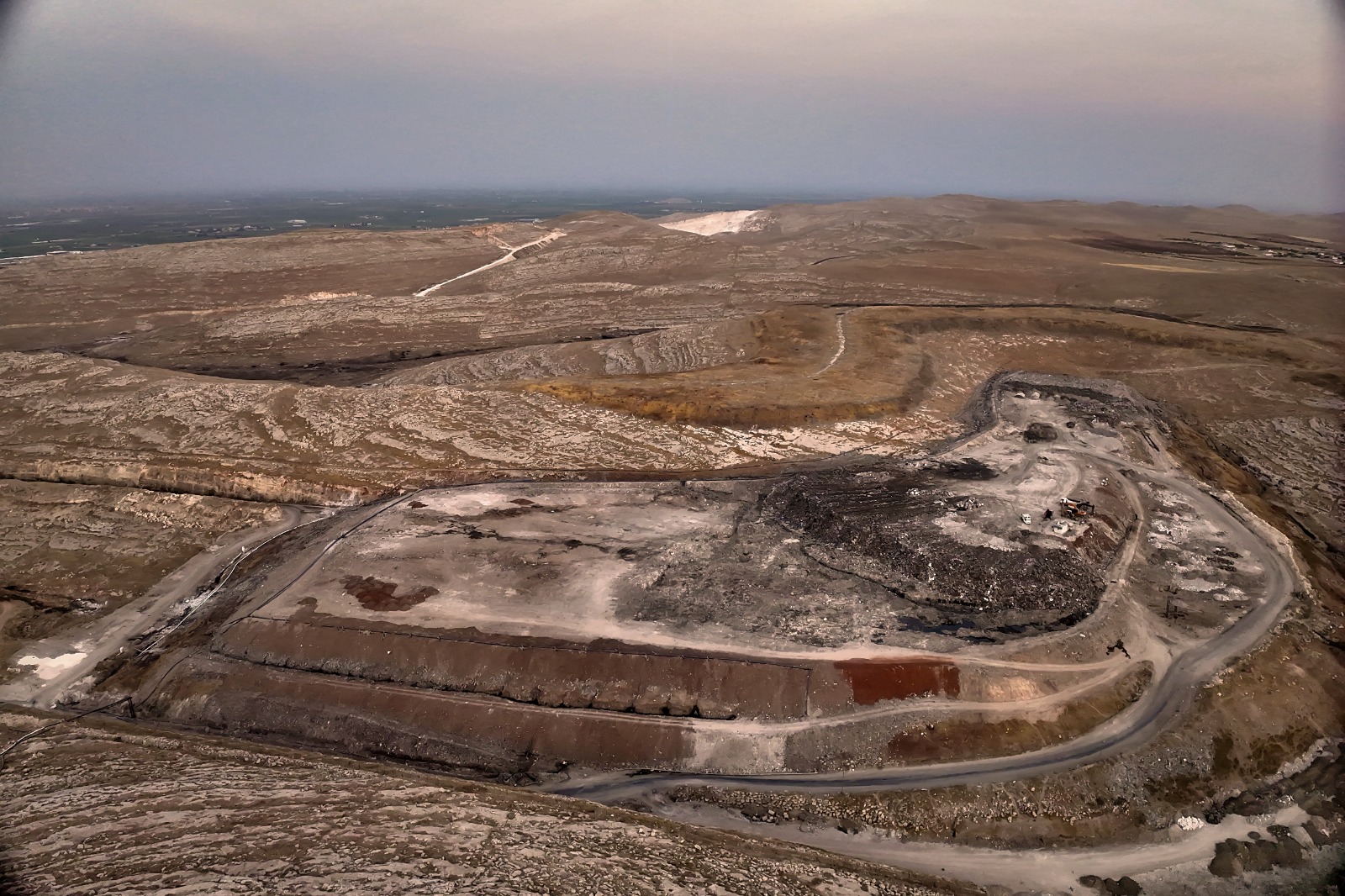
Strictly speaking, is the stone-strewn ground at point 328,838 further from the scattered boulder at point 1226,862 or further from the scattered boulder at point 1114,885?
the scattered boulder at point 1226,862

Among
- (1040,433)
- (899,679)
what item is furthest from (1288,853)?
(1040,433)

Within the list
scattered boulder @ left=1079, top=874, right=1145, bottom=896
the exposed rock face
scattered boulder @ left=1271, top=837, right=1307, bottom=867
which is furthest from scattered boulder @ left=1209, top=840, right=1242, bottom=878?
the exposed rock face

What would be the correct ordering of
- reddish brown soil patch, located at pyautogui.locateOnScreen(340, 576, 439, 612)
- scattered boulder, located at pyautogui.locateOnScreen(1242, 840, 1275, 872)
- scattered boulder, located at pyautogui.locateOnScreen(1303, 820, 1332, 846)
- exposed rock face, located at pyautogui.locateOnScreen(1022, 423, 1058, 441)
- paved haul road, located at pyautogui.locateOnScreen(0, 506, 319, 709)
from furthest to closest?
exposed rock face, located at pyautogui.locateOnScreen(1022, 423, 1058, 441) → reddish brown soil patch, located at pyautogui.locateOnScreen(340, 576, 439, 612) → paved haul road, located at pyautogui.locateOnScreen(0, 506, 319, 709) → scattered boulder, located at pyautogui.locateOnScreen(1303, 820, 1332, 846) → scattered boulder, located at pyautogui.locateOnScreen(1242, 840, 1275, 872)

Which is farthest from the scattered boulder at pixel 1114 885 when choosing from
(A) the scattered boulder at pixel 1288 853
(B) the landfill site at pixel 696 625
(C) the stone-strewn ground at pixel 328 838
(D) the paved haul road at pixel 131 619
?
(D) the paved haul road at pixel 131 619

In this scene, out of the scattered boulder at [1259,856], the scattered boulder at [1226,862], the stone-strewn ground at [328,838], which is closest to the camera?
the stone-strewn ground at [328,838]

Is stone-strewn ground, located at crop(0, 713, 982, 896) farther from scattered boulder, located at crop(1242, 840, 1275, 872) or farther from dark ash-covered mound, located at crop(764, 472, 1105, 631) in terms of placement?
dark ash-covered mound, located at crop(764, 472, 1105, 631)

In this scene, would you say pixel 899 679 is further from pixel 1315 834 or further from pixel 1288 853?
pixel 1315 834
